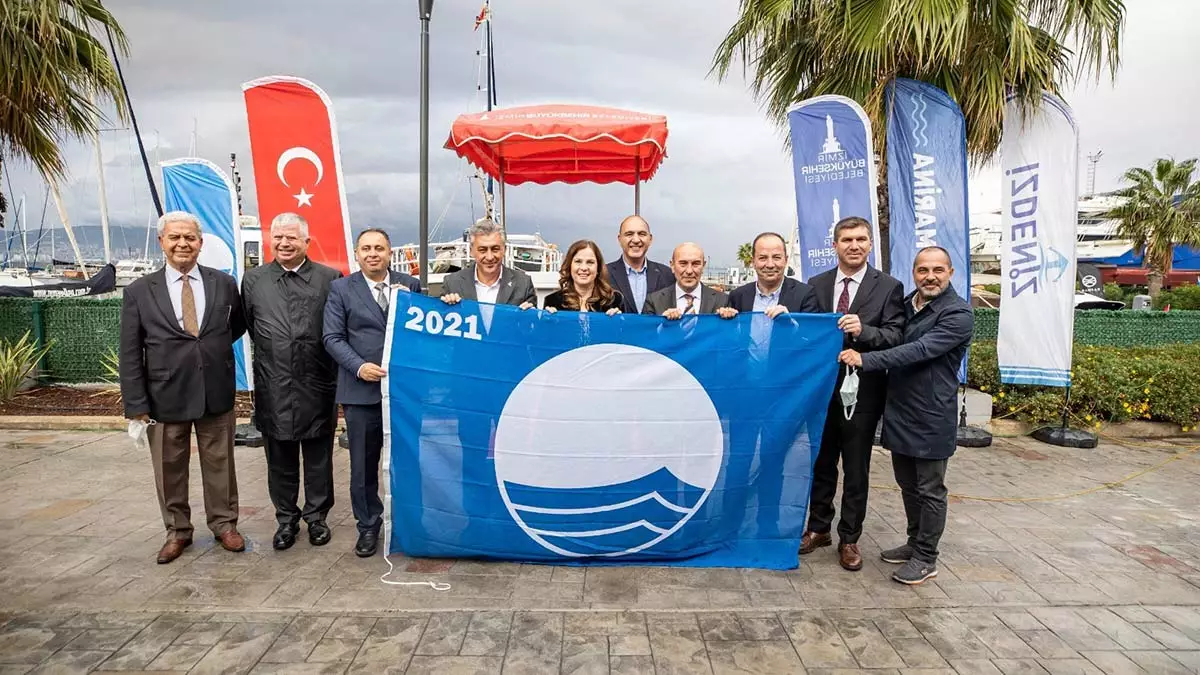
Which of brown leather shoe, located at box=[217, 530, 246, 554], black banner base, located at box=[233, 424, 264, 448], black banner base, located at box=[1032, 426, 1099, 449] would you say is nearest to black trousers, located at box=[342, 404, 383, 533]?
brown leather shoe, located at box=[217, 530, 246, 554]

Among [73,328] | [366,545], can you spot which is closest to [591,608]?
[366,545]

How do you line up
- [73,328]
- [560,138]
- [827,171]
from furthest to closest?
[73,328] < [560,138] < [827,171]

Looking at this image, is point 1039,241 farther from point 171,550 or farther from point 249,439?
point 249,439

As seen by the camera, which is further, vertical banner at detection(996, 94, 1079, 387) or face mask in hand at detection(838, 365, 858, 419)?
vertical banner at detection(996, 94, 1079, 387)

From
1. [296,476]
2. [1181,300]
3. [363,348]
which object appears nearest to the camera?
[363,348]

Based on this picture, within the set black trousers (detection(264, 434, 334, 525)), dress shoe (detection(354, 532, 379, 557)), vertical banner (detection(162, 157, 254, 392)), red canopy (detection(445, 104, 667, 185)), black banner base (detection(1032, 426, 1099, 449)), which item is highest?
red canopy (detection(445, 104, 667, 185))

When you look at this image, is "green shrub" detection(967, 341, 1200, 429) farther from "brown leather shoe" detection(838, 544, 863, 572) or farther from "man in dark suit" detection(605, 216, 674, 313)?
"man in dark suit" detection(605, 216, 674, 313)

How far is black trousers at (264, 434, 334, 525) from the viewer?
397cm

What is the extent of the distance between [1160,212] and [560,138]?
25225 millimetres

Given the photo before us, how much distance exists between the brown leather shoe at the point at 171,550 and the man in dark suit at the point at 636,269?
2.90 meters

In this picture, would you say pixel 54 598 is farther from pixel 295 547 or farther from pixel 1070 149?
pixel 1070 149

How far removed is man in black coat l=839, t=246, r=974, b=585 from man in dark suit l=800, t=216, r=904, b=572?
10 centimetres

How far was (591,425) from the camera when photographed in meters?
3.54

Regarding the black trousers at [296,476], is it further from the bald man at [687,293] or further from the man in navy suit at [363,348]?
the bald man at [687,293]
